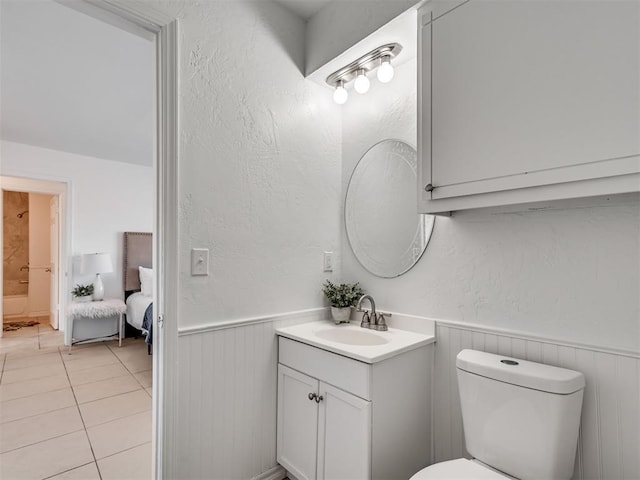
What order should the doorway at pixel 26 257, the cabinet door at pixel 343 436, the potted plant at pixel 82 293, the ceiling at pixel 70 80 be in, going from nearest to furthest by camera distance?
1. the cabinet door at pixel 343 436
2. the ceiling at pixel 70 80
3. the potted plant at pixel 82 293
4. the doorway at pixel 26 257

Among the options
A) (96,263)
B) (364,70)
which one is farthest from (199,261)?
(96,263)

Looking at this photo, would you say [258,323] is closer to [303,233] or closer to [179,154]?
[303,233]

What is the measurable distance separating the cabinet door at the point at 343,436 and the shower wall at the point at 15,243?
6.66 meters

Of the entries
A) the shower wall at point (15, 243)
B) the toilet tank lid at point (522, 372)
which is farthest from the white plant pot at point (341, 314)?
the shower wall at point (15, 243)

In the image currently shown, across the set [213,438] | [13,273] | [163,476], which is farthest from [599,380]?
[13,273]

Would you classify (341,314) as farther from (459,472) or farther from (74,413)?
(74,413)

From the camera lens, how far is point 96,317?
4125 mm

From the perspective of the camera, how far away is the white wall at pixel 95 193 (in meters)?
3.92

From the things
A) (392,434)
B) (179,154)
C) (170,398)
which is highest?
(179,154)

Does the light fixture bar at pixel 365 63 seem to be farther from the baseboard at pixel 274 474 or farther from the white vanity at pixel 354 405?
the baseboard at pixel 274 474

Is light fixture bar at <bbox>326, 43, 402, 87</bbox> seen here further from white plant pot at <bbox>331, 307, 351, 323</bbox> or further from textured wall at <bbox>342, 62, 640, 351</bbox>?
white plant pot at <bbox>331, 307, 351, 323</bbox>

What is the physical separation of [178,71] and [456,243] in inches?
57.2

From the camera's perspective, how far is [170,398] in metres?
1.39

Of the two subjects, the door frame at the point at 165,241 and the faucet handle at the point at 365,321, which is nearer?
the door frame at the point at 165,241
